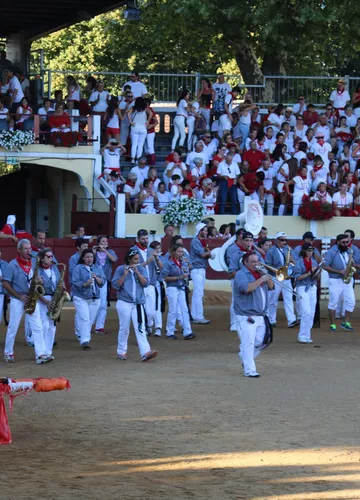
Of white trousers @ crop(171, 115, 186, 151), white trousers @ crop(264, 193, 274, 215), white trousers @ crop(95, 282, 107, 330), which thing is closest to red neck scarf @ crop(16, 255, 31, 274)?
white trousers @ crop(95, 282, 107, 330)

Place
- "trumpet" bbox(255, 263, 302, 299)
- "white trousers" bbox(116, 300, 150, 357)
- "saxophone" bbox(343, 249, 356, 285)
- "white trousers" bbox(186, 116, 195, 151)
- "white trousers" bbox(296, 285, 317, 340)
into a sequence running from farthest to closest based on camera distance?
"white trousers" bbox(186, 116, 195, 151) → "saxophone" bbox(343, 249, 356, 285) → "white trousers" bbox(296, 285, 317, 340) → "white trousers" bbox(116, 300, 150, 357) → "trumpet" bbox(255, 263, 302, 299)

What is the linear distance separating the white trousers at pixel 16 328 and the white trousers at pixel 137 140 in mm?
11719

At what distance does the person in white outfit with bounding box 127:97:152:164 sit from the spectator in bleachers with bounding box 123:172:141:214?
172 cm

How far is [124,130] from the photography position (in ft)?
93.8

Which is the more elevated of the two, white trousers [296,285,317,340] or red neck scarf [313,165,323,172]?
red neck scarf [313,165,323,172]

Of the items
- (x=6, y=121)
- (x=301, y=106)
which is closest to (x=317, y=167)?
(x=301, y=106)

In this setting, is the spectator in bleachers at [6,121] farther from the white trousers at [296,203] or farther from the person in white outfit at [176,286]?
the person in white outfit at [176,286]

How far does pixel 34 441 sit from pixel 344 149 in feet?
60.9

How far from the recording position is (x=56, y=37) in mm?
50781

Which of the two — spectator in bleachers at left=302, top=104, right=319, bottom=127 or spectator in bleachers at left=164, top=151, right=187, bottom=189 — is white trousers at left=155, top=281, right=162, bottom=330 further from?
spectator in bleachers at left=302, top=104, right=319, bottom=127

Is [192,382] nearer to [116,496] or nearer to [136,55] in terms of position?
[116,496]

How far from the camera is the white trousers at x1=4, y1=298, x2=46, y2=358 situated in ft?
53.6

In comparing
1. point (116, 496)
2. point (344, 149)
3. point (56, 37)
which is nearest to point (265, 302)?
point (116, 496)

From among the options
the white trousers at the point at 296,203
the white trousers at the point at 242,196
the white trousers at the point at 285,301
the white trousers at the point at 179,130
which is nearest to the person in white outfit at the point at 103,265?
the white trousers at the point at 285,301
